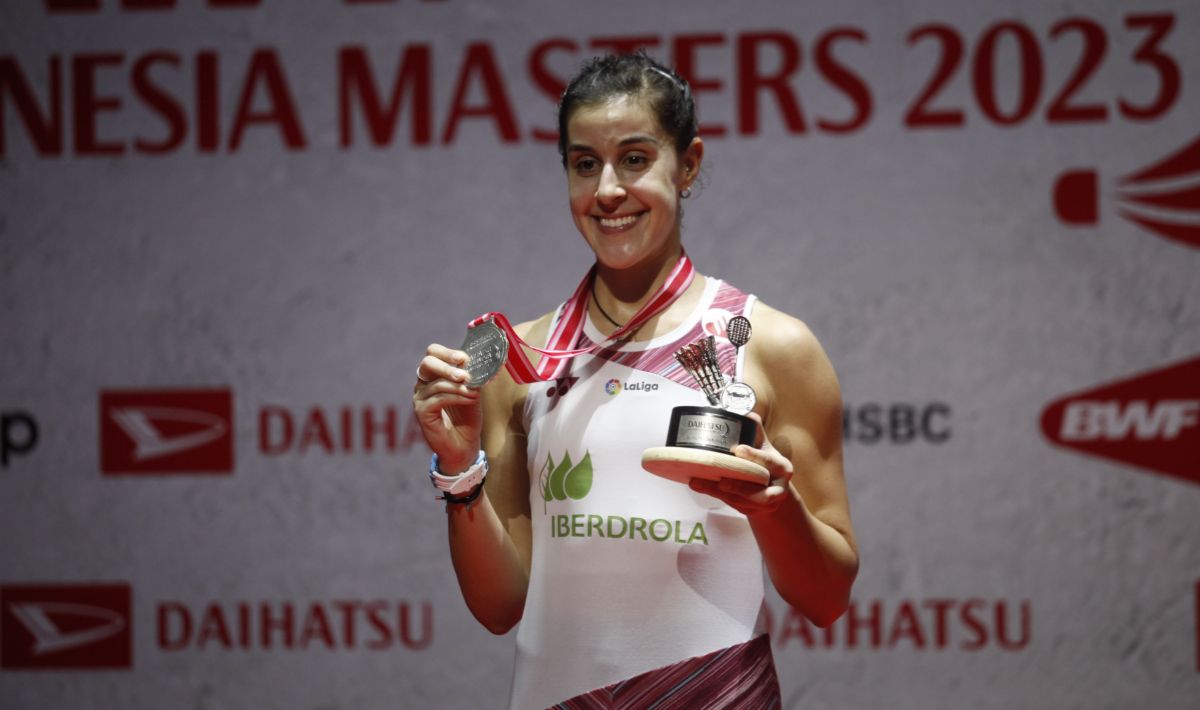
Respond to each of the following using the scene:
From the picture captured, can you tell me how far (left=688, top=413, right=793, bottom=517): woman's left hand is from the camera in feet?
4.52

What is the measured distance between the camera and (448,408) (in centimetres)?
165

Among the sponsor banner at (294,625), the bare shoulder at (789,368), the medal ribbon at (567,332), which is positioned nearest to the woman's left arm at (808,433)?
the bare shoulder at (789,368)

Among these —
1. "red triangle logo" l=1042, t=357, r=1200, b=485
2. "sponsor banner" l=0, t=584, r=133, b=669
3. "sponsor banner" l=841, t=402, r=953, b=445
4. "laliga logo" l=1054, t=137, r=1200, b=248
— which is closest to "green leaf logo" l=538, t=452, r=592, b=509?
"sponsor banner" l=841, t=402, r=953, b=445

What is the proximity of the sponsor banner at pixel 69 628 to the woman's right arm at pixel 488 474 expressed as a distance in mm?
2348

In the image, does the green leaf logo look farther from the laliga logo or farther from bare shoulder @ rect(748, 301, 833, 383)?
the laliga logo

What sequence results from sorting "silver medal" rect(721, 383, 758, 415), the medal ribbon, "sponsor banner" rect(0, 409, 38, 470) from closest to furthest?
"silver medal" rect(721, 383, 758, 415) → the medal ribbon → "sponsor banner" rect(0, 409, 38, 470)

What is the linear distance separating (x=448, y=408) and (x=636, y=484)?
0.90 feet

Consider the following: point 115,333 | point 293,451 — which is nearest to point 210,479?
point 293,451

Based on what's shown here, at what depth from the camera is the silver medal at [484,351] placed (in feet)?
5.28

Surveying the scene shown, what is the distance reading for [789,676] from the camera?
11.6ft

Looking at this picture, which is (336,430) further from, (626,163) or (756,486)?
(756,486)

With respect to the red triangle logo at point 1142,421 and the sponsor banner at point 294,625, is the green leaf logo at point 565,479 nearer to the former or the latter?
the sponsor banner at point 294,625

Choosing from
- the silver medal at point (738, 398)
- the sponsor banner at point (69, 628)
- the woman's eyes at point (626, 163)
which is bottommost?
the sponsor banner at point (69, 628)

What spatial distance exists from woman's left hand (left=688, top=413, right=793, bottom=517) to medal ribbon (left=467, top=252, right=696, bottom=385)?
35cm
